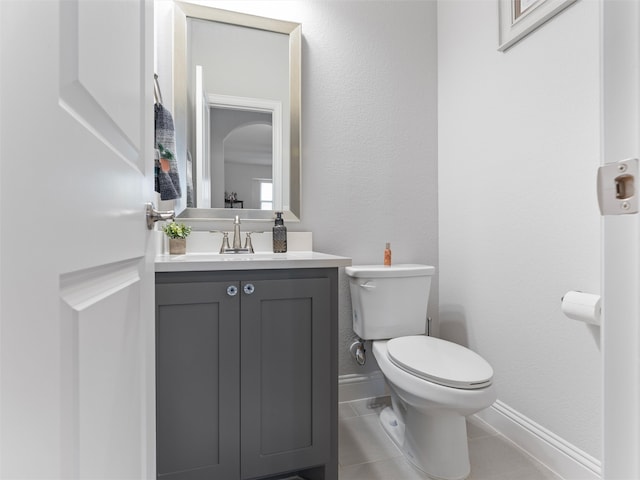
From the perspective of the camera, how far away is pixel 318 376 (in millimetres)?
1215

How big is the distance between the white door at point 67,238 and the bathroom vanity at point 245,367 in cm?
47

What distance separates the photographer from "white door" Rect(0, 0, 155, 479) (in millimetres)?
275

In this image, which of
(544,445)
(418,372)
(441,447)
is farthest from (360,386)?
(544,445)

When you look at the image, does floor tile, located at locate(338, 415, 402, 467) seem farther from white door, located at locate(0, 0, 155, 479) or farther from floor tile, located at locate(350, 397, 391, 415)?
white door, located at locate(0, 0, 155, 479)

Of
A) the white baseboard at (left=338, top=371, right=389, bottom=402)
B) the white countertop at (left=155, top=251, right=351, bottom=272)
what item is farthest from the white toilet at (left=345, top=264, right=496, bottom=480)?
the white countertop at (left=155, top=251, right=351, bottom=272)

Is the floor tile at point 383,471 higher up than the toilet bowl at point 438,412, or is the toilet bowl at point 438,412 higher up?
the toilet bowl at point 438,412

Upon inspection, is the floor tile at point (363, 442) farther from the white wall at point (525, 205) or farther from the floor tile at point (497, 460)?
the white wall at point (525, 205)

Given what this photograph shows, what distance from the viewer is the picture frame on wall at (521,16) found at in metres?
1.35

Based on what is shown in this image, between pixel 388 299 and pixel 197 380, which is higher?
pixel 388 299

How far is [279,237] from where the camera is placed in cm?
170

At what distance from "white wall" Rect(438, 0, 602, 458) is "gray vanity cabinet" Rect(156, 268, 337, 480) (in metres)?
0.89

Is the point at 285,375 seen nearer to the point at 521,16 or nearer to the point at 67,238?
the point at 67,238

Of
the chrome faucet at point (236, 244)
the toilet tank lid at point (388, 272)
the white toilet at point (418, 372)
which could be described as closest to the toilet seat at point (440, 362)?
the white toilet at point (418, 372)

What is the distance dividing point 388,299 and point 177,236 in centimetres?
104
